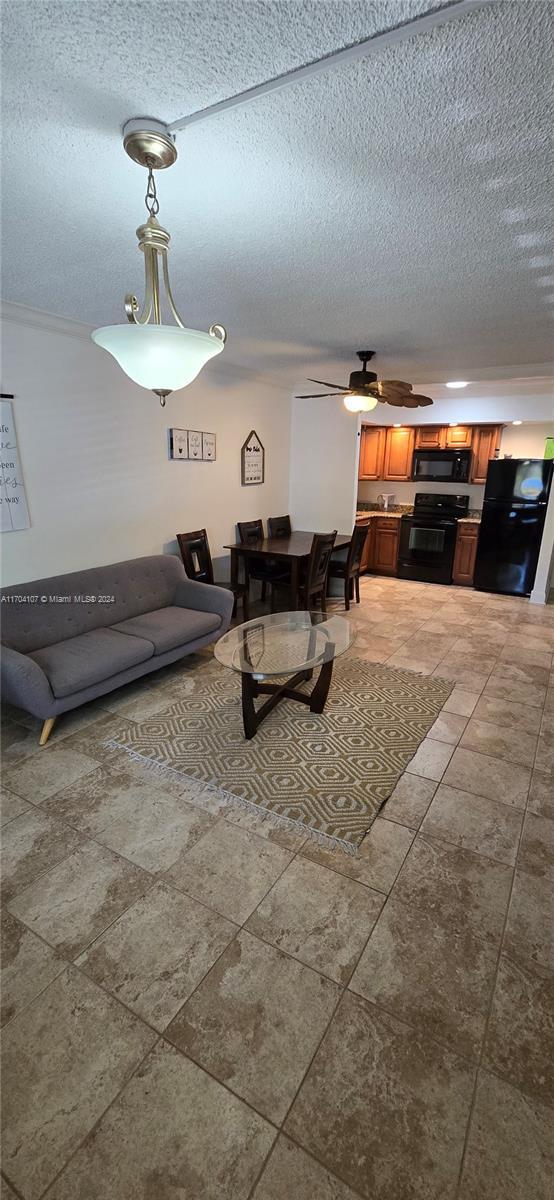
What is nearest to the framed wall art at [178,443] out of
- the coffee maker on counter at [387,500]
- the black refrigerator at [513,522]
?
the black refrigerator at [513,522]

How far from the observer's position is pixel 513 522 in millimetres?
5789

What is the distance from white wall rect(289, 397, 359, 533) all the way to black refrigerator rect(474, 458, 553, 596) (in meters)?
1.72

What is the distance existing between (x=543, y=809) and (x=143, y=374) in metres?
2.51

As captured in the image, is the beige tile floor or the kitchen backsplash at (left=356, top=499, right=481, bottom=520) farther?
the kitchen backsplash at (left=356, top=499, right=481, bottom=520)

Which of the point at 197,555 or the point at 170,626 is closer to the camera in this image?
the point at 170,626

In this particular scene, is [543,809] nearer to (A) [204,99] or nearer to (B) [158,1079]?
(B) [158,1079]

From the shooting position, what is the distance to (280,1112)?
122 cm

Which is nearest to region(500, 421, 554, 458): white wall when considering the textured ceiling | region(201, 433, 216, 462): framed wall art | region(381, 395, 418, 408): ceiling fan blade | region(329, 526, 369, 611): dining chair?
region(329, 526, 369, 611): dining chair

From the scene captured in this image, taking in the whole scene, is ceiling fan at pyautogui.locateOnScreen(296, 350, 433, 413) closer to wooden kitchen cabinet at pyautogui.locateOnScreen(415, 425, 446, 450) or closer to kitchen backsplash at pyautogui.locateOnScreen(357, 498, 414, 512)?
wooden kitchen cabinet at pyautogui.locateOnScreen(415, 425, 446, 450)

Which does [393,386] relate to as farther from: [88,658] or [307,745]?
[88,658]

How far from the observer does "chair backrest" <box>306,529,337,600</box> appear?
14.6ft

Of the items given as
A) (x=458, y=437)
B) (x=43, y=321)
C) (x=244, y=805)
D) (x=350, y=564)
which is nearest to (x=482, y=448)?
(x=458, y=437)

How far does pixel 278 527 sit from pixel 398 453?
2.31 metres

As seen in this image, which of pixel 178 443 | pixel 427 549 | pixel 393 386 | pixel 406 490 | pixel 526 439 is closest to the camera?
pixel 393 386
